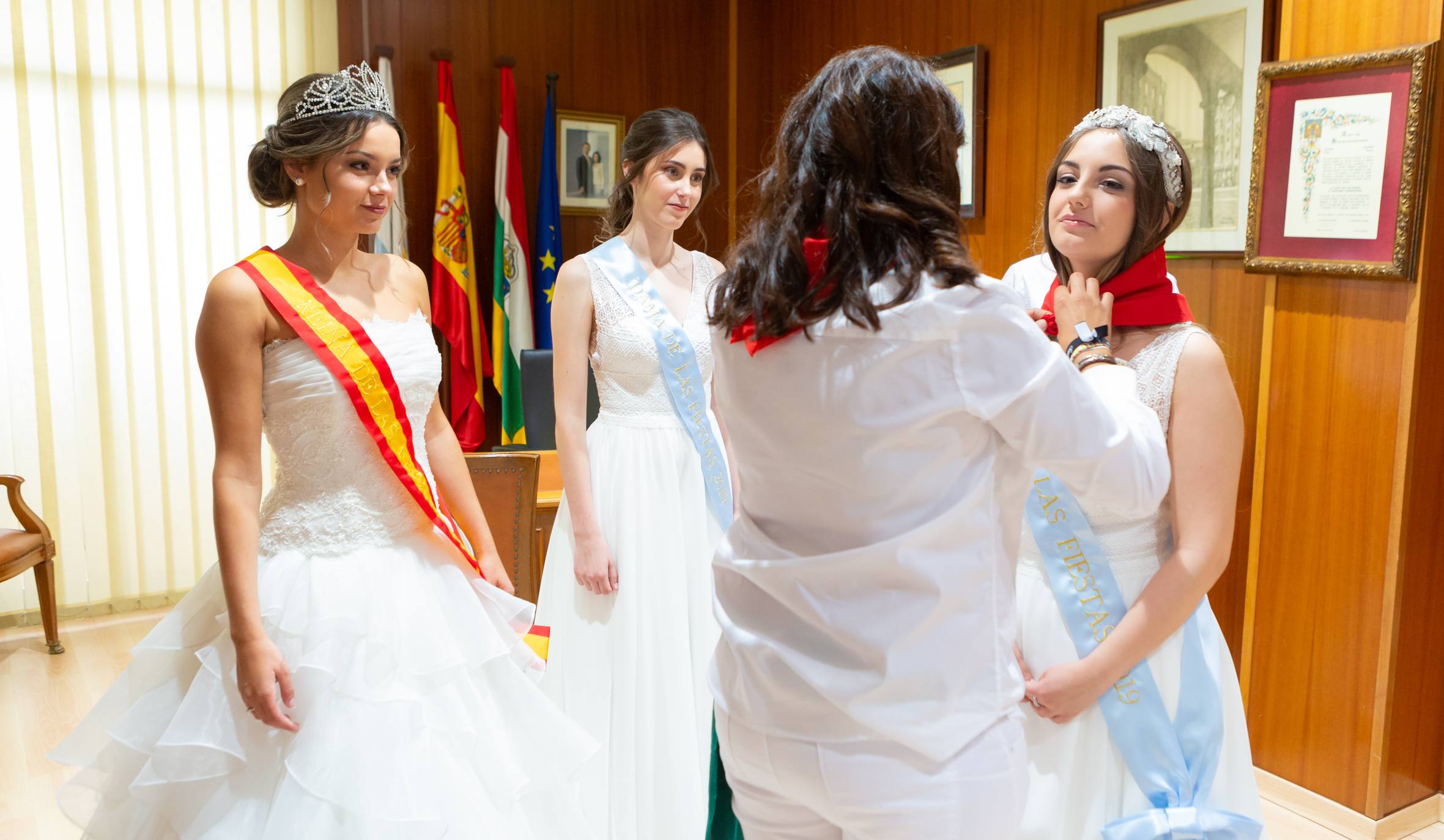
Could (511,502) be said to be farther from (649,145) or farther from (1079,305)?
(1079,305)

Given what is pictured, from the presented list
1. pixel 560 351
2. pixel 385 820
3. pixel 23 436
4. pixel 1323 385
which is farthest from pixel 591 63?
pixel 385 820

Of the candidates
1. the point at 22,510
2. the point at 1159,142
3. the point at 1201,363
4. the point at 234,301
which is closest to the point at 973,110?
the point at 1159,142

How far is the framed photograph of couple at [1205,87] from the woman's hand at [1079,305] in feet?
5.42

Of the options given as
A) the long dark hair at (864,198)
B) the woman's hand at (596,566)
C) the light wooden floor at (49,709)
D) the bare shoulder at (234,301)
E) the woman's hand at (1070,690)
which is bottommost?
the light wooden floor at (49,709)

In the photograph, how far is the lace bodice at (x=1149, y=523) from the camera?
138 centimetres

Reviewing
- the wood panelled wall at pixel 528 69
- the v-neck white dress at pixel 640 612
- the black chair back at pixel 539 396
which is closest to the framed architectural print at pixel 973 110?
the black chair back at pixel 539 396

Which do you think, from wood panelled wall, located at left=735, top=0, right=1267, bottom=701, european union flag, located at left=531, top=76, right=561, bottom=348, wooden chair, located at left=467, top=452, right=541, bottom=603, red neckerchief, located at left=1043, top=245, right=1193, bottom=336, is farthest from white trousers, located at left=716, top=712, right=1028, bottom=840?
european union flag, located at left=531, top=76, right=561, bottom=348

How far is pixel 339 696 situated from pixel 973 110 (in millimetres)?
3177

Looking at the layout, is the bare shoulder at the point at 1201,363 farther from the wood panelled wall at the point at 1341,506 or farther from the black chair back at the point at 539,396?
the black chair back at the point at 539,396

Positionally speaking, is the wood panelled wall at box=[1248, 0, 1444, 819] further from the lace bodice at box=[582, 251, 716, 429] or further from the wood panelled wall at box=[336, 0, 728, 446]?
the wood panelled wall at box=[336, 0, 728, 446]

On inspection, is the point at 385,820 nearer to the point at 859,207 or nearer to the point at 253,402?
the point at 253,402

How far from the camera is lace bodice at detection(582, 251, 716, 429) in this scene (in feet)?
7.14

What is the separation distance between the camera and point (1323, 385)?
2.57 meters

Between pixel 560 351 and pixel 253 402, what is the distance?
0.80m
